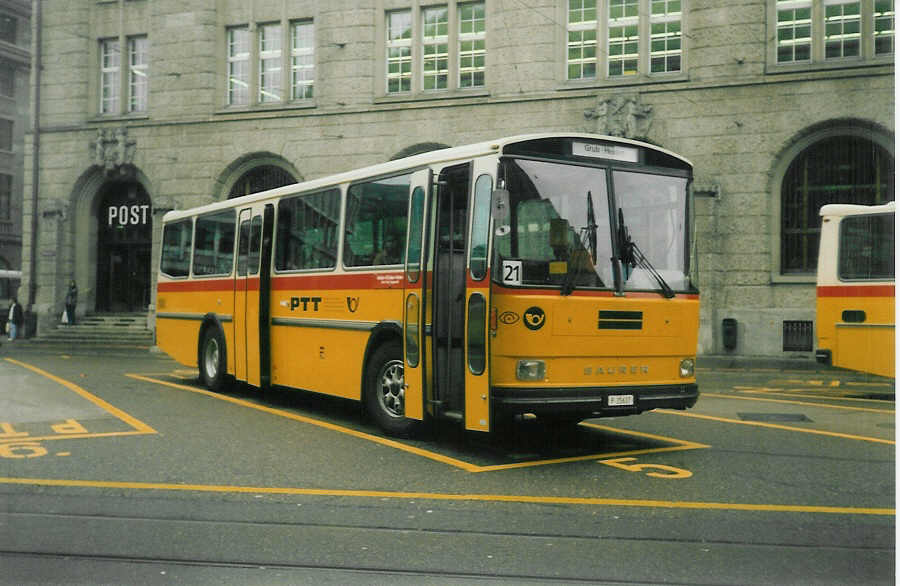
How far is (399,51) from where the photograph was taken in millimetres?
12711

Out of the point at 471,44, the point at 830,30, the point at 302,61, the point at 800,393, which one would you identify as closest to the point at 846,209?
the point at 800,393

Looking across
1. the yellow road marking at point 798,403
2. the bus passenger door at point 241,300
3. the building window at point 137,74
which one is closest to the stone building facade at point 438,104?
the building window at point 137,74

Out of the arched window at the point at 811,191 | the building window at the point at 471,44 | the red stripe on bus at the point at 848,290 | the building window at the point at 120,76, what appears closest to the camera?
the building window at the point at 120,76

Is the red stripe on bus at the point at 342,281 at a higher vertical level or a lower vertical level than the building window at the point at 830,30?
lower

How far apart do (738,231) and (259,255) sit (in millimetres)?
9007

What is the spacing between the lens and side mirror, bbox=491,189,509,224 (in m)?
7.78

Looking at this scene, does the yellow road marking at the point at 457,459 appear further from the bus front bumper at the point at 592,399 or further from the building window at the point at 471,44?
the building window at the point at 471,44

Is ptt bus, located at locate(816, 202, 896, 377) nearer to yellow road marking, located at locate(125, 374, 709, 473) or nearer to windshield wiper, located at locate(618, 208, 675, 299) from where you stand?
yellow road marking, located at locate(125, 374, 709, 473)

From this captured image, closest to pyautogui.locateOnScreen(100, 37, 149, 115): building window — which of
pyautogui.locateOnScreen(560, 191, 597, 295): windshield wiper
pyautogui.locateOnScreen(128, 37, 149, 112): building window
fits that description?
pyautogui.locateOnScreen(128, 37, 149, 112): building window

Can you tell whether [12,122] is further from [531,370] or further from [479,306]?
[531,370]

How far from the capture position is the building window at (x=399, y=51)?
12391mm

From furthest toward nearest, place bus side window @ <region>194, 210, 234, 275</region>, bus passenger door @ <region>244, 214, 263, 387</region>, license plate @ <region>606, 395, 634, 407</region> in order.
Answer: bus side window @ <region>194, 210, 234, 275</region>
bus passenger door @ <region>244, 214, 263, 387</region>
license plate @ <region>606, 395, 634, 407</region>

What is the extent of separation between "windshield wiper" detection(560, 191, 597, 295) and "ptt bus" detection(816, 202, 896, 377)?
4588 millimetres

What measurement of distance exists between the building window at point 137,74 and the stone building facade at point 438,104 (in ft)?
0.08
